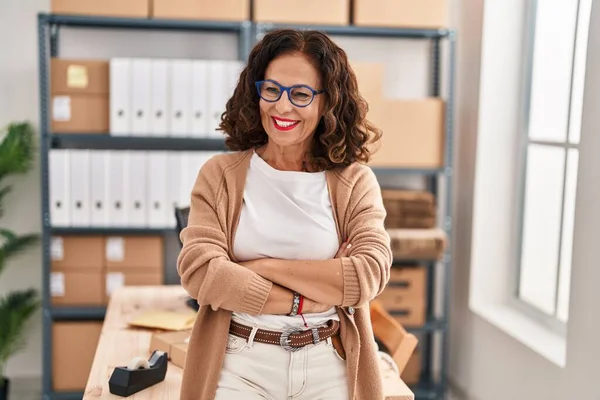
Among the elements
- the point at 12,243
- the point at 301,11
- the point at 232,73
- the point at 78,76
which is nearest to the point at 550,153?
the point at 301,11

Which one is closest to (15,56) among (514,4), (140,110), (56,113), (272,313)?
(56,113)

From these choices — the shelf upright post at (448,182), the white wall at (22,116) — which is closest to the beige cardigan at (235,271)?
the shelf upright post at (448,182)

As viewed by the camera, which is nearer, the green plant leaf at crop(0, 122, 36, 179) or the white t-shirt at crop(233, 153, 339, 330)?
the white t-shirt at crop(233, 153, 339, 330)

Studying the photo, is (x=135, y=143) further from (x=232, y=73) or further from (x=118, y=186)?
(x=232, y=73)

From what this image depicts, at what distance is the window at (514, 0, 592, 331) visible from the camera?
2.89 metres

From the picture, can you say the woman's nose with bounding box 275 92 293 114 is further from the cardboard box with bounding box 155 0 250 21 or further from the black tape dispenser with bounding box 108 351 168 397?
the cardboard box with bounding box 155 0 250 21

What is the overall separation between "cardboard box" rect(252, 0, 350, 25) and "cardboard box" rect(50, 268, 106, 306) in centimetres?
141

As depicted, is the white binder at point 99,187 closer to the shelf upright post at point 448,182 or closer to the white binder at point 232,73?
the white binder at point 232,73

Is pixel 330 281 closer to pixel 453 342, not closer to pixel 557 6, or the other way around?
pixel 557 6

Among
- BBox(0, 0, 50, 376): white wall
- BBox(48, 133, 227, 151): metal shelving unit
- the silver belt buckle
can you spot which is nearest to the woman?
the silver belt buckle

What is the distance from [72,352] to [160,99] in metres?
1.28

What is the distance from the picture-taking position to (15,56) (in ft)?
11.9

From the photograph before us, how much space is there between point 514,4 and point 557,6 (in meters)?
0.27

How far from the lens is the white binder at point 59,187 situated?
3.26 m
